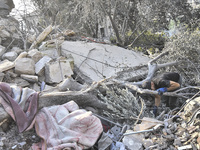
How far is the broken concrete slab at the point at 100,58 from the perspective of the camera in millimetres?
5400

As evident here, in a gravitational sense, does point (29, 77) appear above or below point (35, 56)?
below

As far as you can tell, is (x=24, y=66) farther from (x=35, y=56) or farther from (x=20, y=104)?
(x=20, y=104)

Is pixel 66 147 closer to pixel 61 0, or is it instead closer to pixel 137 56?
pixel 137 56

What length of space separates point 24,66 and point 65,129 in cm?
222

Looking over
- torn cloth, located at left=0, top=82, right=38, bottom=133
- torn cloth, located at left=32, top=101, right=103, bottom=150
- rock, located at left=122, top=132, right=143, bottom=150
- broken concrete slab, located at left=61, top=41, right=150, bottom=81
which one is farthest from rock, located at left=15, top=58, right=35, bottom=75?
rock, located at left=122, top=132, right=143, bottom=150

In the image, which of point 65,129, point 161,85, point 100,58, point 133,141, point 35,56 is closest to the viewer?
point 65,129

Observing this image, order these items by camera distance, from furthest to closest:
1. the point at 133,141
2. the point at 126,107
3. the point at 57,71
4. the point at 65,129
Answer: the point at 57,71 < the point at 126,107 < the point at 133,141 < the point at 65,129

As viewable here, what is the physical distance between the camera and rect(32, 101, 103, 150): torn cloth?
2861 millimetres

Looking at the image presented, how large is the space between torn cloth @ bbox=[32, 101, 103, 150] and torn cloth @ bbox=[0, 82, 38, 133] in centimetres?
13

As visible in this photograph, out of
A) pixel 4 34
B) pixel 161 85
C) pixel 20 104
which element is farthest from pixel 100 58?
pixel 20 104

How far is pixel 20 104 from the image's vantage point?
319 centimetres

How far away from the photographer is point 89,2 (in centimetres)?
740

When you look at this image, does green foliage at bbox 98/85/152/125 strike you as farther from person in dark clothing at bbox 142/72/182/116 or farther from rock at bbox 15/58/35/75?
rock at bbox 15/58/35/75

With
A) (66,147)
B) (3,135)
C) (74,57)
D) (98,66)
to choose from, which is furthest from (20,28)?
(66,147)
